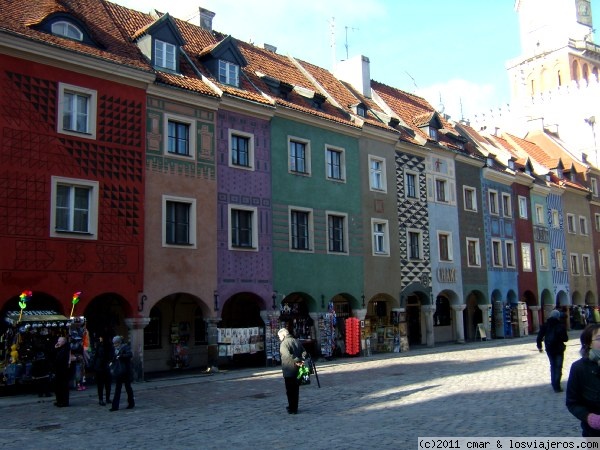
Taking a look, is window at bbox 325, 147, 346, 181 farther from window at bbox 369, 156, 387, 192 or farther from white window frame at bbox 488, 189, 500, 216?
white window frame at bbox 488, 189, 500, 216

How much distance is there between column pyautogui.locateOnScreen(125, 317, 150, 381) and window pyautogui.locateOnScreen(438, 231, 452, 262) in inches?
709

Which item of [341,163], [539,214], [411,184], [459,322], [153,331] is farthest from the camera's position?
[539,214]

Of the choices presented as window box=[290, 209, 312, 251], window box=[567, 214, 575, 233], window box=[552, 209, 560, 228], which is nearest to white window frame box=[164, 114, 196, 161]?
window box=[290, 209, 312, 251]

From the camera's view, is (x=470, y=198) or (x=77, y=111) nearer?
(x=77, y=111)

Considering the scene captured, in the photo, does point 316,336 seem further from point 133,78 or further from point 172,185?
point 133,78

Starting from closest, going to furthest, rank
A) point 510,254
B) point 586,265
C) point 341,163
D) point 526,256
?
point 341,163 → point 510,254 → point 526,256 → point 586,265

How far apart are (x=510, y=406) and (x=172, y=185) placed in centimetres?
1311

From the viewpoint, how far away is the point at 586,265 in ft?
156

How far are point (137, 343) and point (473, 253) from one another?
21.6 metres

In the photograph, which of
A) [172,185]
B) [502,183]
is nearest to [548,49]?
[502,183]

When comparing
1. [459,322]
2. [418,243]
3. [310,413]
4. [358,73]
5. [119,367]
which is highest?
[358,73]

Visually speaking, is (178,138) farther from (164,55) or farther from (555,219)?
(555,219)

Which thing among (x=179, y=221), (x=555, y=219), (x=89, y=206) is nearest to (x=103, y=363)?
(x=89, y=206)

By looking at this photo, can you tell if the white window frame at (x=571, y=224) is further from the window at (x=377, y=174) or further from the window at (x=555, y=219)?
the window at (x=377, y=174)
